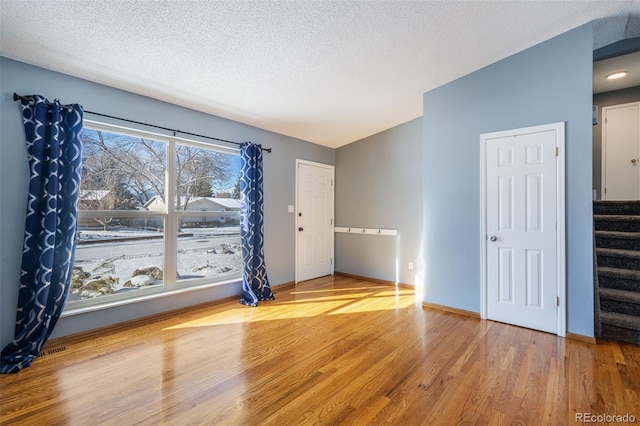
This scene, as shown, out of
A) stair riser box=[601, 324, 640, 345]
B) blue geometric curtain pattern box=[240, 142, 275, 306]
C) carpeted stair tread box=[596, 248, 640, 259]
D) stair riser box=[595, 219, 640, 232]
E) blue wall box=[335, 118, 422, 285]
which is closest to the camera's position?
stair riser box=[601, 324, 640, 345]

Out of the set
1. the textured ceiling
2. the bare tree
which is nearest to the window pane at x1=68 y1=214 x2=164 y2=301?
the bare tree

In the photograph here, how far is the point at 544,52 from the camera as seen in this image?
9.48 feet

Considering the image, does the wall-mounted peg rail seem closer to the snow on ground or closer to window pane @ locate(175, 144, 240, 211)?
the snow on ground

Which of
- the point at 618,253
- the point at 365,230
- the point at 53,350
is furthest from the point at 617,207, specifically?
the point at 53,350

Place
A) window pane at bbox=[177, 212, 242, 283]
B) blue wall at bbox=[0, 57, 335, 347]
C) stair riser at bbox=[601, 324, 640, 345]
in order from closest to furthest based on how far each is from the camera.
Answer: blue wall at bbox=[0, 57, 335, 347]
stair riser at bbox=[601, 324, 640, 345]
window pane at bbox=[177, 212, 242, 283]

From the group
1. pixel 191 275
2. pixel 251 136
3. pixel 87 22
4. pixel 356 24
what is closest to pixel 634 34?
pixel 356 24

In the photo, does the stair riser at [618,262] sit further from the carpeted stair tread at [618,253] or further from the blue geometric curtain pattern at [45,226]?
the blue geometric curtain pattern at [45,226]

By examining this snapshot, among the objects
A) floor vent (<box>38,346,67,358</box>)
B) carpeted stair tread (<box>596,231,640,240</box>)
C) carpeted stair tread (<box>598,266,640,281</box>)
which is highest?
carpeted stair tread (<box>596,231,640,240</box>)

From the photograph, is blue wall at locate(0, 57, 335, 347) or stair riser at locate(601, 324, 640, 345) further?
stair riser at locate(601, 324, 640, 345)

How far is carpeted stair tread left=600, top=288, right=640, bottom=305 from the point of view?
2754 mm

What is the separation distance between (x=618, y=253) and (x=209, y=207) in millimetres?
4656

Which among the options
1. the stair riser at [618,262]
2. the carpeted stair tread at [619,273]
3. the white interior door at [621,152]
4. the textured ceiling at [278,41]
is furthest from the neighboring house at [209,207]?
the white interior door at [621,152]

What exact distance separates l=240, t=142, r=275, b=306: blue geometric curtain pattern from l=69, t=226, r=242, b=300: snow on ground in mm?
273

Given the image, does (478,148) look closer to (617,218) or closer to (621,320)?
(617,218)
